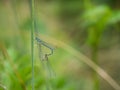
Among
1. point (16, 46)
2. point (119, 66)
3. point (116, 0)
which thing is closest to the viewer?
point (16, 46)

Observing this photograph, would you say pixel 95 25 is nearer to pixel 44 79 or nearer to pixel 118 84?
pixel 118 84

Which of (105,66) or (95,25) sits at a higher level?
(95,25)

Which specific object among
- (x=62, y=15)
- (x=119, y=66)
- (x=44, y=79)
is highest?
(x=44, y=79)

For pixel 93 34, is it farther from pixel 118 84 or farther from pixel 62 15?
pixel 62 15

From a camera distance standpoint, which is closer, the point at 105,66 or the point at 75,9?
the point at 105,66

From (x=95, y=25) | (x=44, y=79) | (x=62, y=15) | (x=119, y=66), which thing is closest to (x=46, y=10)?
(x=62, y=15)

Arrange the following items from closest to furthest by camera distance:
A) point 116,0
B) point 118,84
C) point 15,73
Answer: point 15,73 < point 118,84 < point 116,0

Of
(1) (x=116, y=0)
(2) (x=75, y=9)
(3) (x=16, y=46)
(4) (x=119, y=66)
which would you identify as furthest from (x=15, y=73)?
(2) (x=75, y=9)
